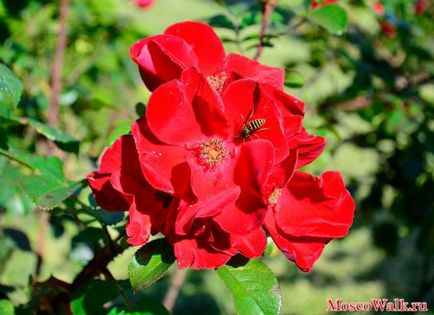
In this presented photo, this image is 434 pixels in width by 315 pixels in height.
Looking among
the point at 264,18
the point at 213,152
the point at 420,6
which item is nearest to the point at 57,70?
the point at 264,18

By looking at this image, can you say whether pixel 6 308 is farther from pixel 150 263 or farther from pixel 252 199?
pixel 252 199

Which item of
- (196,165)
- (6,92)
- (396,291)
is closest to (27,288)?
(6,92)

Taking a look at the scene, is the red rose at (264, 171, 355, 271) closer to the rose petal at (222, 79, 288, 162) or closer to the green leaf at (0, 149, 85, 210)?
the rose petal at (222, 79, 288, 162)

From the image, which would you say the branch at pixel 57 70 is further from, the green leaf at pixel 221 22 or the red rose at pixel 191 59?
the red rose at pixel 191 59

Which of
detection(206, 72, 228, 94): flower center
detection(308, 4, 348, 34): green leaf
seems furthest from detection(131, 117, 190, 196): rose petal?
detection(308, 4, 348, 34): green leaf

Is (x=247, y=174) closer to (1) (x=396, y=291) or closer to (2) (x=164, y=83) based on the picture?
(2) (x=164, y=83)

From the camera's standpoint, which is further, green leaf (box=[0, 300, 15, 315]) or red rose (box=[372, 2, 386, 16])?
red rose (box=[372, 2, 386, 16])
